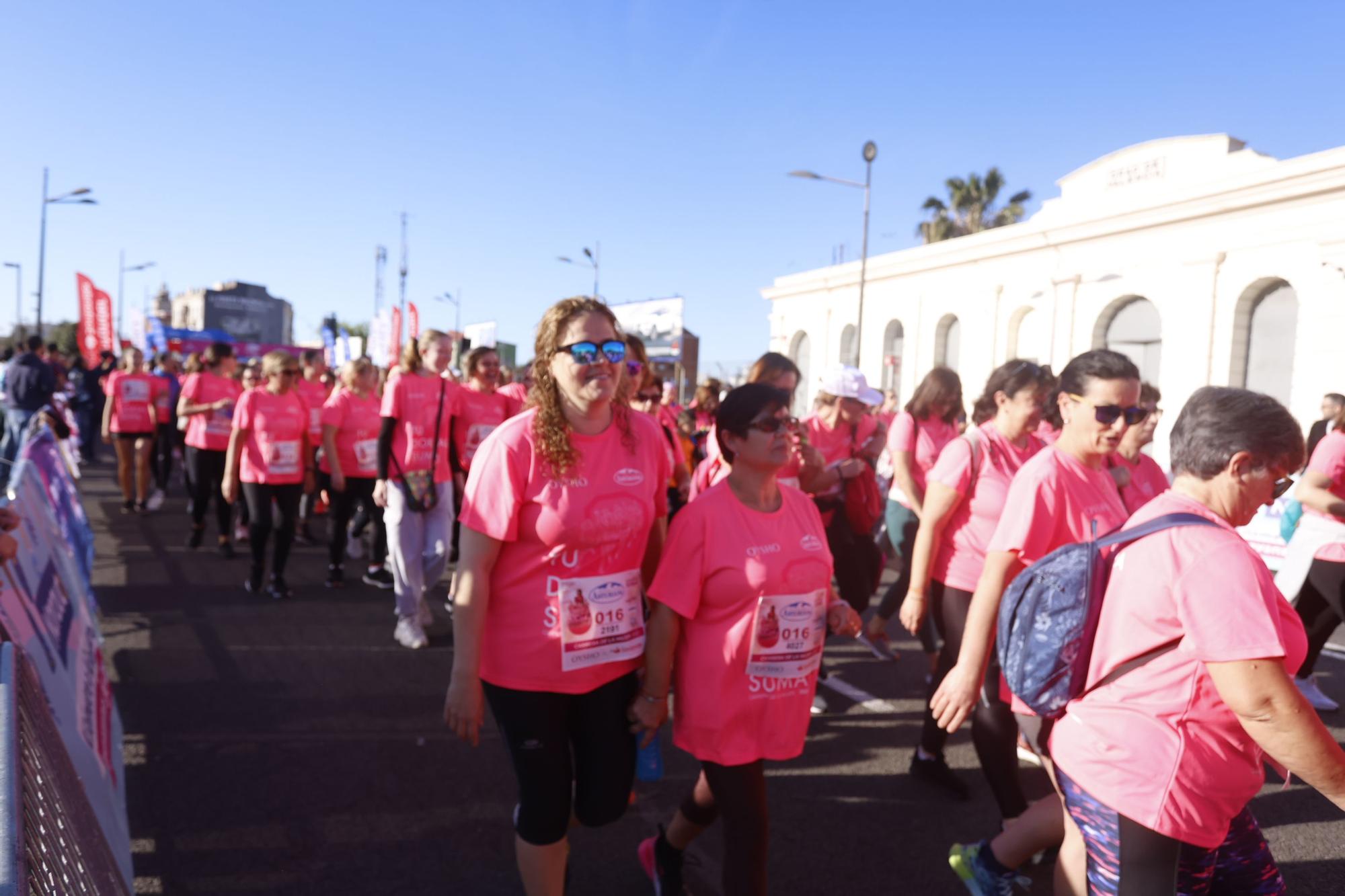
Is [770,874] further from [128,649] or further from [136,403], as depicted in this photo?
[136,403]

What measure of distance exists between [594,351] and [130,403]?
10.0m

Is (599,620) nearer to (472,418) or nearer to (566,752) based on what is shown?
(566,752)

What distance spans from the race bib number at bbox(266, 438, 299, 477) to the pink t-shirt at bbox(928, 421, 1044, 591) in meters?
4.94

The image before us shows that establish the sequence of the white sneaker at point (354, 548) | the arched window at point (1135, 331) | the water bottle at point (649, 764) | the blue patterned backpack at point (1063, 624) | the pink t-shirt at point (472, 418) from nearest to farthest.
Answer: the blue patterned backpack at point (1063, 624) < the water bottle at point (649, 764) < the pink t-shirt at point (472, 418) < the white sneaker at point (354, 548) < the arched window at point (1135, 331)

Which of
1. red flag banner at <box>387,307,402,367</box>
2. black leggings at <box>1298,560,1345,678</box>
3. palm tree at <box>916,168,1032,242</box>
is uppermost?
palm tree at <box>916,168,1032,242</box>

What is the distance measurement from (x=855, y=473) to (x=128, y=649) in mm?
4665

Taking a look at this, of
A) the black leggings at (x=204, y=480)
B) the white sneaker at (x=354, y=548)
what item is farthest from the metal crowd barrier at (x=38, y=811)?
the black leggings at (x=204, y=480)

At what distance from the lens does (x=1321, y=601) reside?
5027 mm

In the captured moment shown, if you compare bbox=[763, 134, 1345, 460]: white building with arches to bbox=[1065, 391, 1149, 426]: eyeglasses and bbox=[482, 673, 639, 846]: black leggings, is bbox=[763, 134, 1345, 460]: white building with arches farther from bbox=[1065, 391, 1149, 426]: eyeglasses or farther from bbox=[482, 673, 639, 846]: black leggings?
bbox=[482, 673, 639, 846]: black leggings

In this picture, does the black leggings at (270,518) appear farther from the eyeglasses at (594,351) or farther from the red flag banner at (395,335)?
the red flag banner at (395,335)

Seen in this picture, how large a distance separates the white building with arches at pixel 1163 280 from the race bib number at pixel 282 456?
19121mm

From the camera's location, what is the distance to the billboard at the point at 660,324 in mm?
43594

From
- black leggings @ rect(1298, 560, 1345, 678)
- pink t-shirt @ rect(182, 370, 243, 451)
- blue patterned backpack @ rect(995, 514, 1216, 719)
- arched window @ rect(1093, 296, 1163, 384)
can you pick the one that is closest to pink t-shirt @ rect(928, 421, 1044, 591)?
blue patterned backpack @ rect(995, 514, 1216, 719)

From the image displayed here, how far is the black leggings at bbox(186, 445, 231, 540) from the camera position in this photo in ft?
28.9
